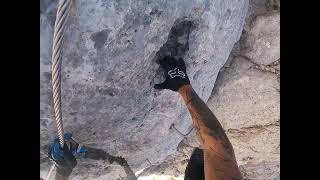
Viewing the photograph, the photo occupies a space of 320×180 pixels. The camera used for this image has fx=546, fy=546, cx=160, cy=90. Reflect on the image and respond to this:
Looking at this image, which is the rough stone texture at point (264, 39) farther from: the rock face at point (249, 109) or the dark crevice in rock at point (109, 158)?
the dark crevice in rock at point (109, 158)

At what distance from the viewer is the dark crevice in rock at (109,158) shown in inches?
52.2

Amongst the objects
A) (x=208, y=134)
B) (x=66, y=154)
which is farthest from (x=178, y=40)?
(x=66, y=154)

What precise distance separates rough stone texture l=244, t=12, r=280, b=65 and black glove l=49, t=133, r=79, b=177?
53 cm

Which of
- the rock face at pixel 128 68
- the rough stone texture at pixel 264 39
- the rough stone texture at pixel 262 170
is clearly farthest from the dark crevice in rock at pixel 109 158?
the rough stone texture at pixel 264 39

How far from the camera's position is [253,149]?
58.6 inches

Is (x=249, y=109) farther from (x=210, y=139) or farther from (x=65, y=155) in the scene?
(x=65, y=155)

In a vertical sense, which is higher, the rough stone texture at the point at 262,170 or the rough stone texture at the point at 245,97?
the rough stone texture at the point at 245,97

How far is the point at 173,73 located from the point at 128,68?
0.13 m

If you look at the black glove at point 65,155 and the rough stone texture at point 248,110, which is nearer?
the black glove at point 65,155

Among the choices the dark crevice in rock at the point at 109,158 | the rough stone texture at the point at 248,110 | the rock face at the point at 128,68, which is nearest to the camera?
the rock face at the point at 128,68

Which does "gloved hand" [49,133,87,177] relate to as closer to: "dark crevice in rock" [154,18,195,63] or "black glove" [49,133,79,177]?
"black glove" [49,133,79,177]

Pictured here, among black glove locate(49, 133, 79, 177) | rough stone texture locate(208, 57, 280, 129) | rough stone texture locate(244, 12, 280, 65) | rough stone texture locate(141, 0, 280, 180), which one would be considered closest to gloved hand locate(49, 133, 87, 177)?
black glove locate(49, 133, 79, 177)

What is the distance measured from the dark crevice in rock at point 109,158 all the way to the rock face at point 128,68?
0.04 feet
